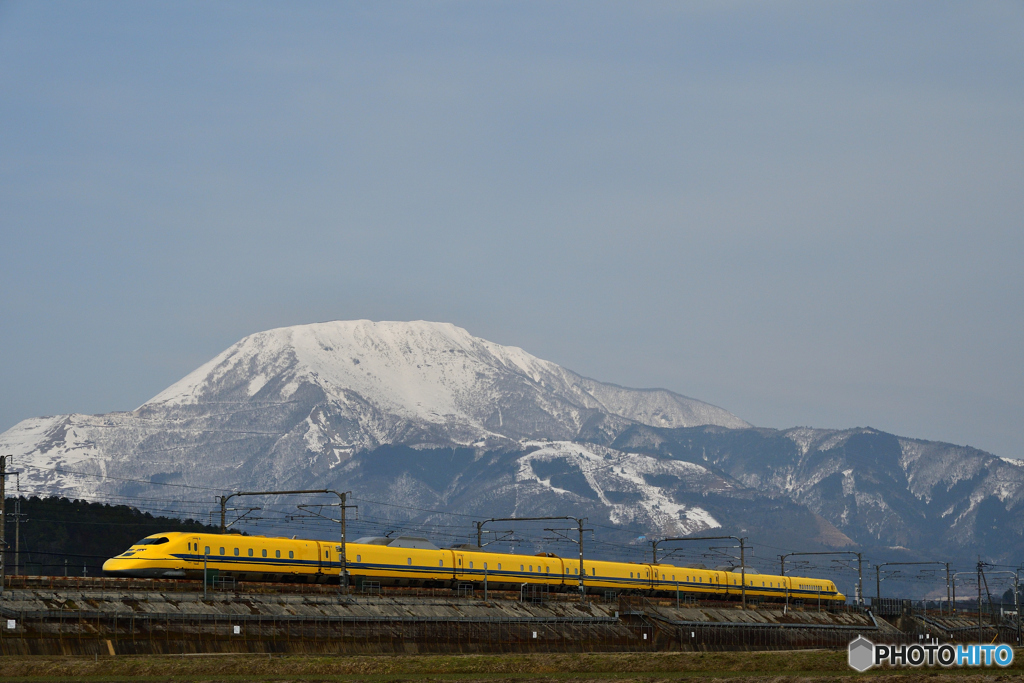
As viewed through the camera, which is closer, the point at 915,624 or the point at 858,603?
the point at 915,624

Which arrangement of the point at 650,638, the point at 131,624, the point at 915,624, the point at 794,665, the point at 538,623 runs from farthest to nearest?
1. the point at 915,624
2. the point at 650,638
3. the point at 538,623
4. the point at 131,624
5. the point at 794,665

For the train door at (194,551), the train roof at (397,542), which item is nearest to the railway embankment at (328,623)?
the train door at (194,551)

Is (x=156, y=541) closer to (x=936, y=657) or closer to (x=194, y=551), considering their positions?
(x=194, y=551)

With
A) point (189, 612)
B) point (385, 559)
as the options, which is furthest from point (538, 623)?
point (189, 612)

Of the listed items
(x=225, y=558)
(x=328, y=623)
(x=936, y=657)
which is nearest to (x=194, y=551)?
(x=225, y=558)

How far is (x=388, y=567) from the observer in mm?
98625

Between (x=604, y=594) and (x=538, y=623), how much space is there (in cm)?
3244

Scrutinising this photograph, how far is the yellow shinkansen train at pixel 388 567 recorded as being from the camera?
82.7 m

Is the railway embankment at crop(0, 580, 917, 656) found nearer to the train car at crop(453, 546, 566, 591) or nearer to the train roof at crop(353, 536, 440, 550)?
the train car at crop(453, 546, 566, 591)

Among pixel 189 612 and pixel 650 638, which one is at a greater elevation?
pixel 189 612

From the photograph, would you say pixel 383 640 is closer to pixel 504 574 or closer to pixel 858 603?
pixel 504 574

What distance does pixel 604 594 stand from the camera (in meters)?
125

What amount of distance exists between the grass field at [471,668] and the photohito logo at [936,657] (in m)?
0.77

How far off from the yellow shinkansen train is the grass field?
655 inches
